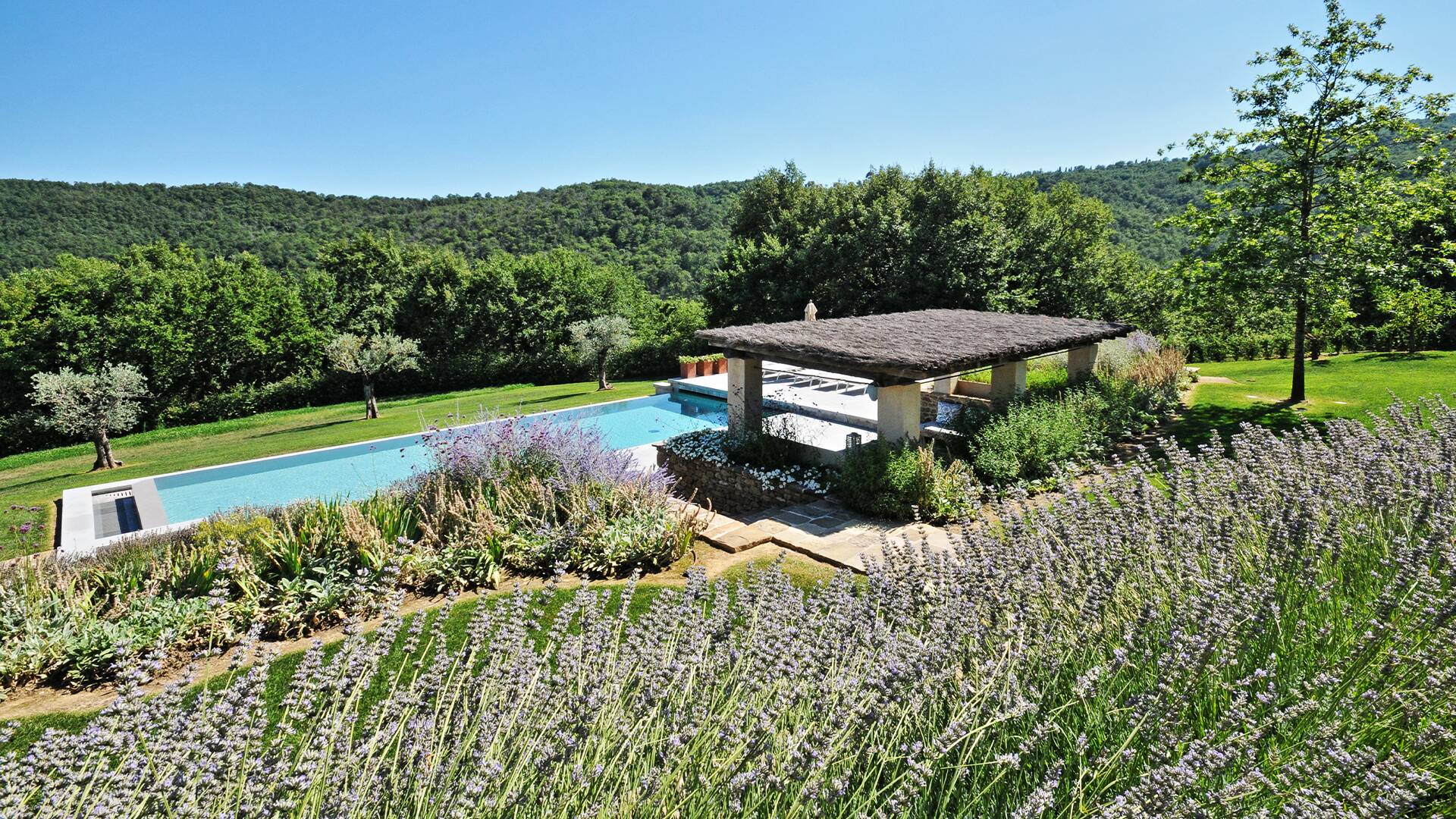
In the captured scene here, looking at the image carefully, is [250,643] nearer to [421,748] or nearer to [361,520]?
[421,748]

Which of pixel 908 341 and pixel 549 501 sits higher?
pixel 908 341

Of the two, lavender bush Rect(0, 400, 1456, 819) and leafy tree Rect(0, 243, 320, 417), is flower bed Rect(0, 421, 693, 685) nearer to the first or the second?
lavender bush Rect(0, 400, 1456, 819)

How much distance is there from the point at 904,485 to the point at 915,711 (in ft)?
19.5

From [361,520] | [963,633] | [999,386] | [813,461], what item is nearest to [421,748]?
[963,633]

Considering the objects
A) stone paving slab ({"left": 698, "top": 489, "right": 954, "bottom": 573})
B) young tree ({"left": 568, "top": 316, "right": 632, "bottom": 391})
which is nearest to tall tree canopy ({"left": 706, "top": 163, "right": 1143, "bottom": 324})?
young tree ({"left": 568, "top": 316, "right": 632, "bottom": 391})

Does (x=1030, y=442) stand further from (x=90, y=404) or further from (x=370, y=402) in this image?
(x=90, y=404)

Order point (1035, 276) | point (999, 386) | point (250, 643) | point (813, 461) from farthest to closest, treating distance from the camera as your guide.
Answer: point (1035, 276) → point (999, 386) → point (813, 461) → point (250, 643)

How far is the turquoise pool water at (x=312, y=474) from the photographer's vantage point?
38.2ft

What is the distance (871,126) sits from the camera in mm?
24703

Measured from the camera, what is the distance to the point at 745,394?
425 inches

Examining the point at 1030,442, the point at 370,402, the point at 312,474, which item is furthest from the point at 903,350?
the point at 370,402

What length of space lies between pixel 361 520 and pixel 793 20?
39.9 ft

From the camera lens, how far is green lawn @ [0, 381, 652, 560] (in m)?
11.9

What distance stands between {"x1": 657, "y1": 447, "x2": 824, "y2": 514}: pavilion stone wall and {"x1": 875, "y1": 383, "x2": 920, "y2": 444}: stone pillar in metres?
1.24
